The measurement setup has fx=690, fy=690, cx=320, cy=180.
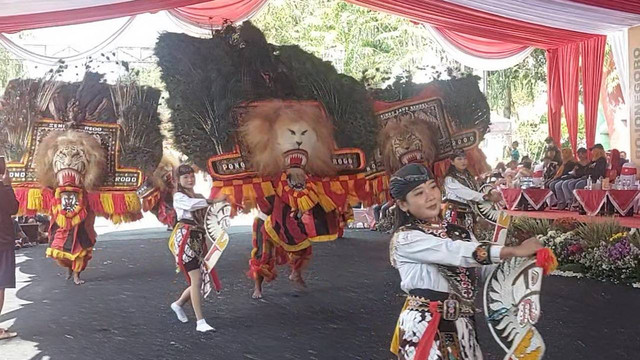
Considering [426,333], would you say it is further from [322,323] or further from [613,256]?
[613,256]

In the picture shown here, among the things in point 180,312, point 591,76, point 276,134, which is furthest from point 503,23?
point 180,312

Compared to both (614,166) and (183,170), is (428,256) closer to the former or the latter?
(183,170)

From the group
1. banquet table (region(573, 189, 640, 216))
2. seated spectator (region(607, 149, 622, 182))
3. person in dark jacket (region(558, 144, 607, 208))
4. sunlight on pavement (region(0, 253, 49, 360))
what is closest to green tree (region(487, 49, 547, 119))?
seated spectator (region(607, 149, 622, 182))

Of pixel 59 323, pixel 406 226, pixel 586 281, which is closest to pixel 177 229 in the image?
pixel 59 323

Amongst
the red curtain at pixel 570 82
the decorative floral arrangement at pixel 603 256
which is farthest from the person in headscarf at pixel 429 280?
the red curtain at pixel 570 82

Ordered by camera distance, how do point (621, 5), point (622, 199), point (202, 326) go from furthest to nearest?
point (622, 199)
point (621, 5)
point (202, 326)

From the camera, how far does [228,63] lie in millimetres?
4543

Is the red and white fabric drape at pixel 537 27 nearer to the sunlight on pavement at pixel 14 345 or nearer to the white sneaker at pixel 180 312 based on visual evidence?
the white sneaker at pixel 180 312

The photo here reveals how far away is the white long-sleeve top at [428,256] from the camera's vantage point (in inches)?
74.7

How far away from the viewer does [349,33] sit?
7.89 meters

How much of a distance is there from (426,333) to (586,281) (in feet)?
13.2

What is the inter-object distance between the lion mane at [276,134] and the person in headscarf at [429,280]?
8.83 feet

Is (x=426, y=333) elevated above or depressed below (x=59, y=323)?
above

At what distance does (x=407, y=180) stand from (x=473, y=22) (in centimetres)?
444
